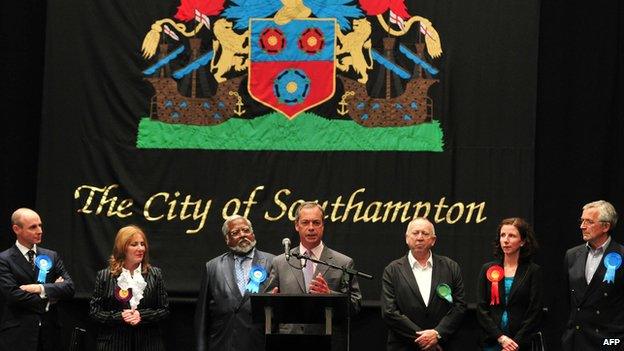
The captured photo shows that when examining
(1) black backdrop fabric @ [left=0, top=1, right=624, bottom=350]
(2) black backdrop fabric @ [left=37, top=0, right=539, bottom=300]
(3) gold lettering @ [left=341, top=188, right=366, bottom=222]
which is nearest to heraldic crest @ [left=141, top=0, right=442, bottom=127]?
(2) black backdrop fabric @ [left=37, top=0, right=539, bottom=300]

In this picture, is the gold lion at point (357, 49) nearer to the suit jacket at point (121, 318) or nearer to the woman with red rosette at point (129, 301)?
the woman with red rosette at point (129, 301)

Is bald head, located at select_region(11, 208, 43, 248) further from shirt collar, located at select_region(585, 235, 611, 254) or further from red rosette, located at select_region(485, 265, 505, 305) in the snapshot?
shirt collar, located at select_region(585, 235, 611, 254)

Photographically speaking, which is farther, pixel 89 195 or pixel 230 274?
pixel 89 195

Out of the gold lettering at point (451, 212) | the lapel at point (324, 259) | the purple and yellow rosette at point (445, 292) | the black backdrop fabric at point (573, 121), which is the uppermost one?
the black backdrop fabric at point (573, 121)

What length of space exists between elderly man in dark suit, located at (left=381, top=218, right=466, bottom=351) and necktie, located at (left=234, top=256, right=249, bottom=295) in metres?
0.98

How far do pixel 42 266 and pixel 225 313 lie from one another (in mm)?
1379

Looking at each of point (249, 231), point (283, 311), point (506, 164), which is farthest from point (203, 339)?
point (506, 164)

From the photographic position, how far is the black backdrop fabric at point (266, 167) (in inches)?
311

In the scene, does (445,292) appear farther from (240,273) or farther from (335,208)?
(335,208)

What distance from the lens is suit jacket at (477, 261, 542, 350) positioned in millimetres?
6633

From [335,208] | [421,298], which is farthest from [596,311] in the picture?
[335,208]

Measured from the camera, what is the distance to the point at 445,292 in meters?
6.66

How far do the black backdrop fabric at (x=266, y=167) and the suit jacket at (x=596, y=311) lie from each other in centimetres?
116

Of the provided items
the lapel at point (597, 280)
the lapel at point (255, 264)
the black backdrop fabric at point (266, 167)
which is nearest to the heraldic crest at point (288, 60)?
the black backdrop fabric at point (266, 167)
